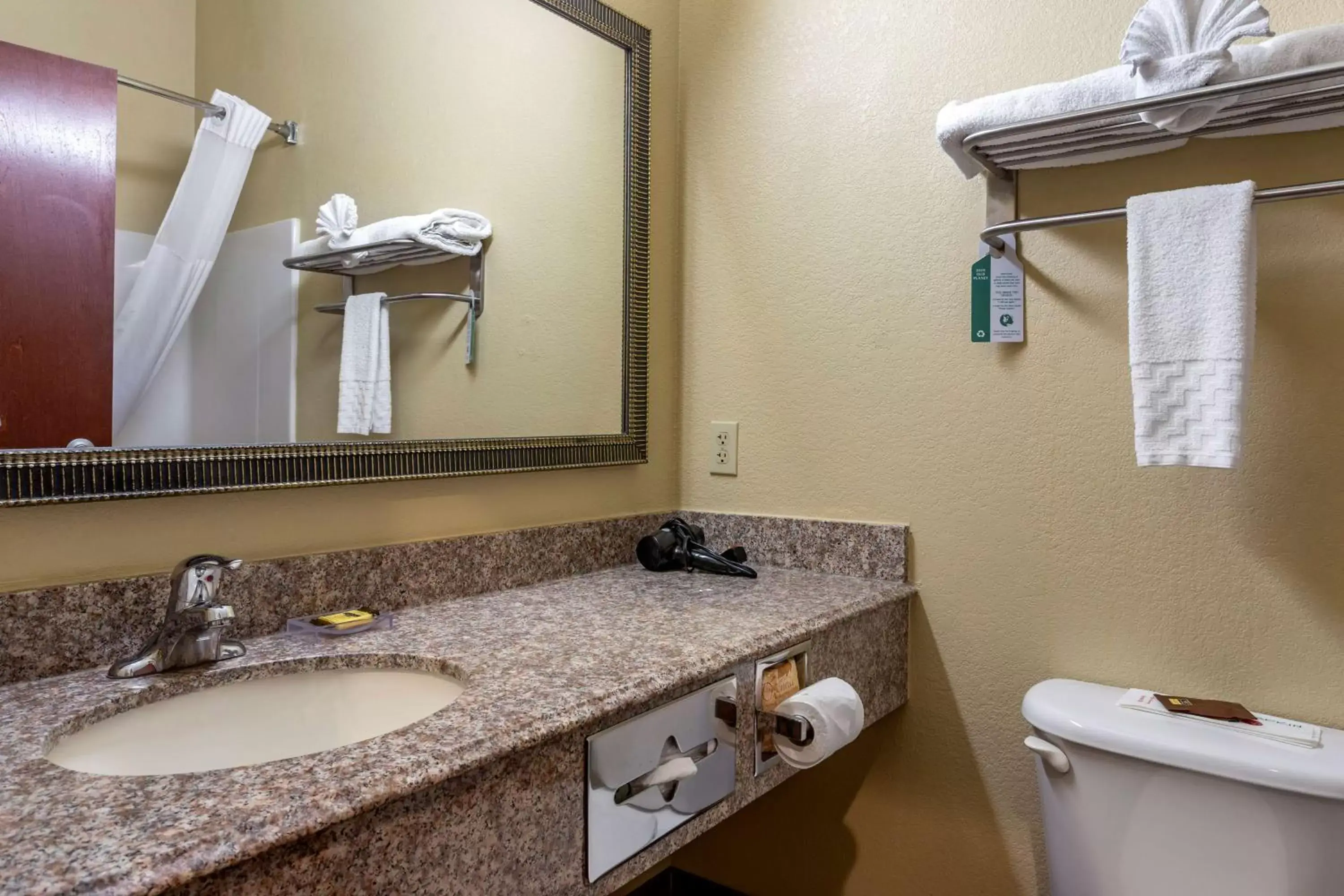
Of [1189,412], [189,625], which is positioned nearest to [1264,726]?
[1189,412]

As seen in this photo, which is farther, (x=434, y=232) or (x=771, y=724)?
(x=434, y=232)

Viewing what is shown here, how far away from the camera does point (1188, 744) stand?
108 centimetres

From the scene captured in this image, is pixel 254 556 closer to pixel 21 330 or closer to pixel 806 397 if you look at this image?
pixel 21 330

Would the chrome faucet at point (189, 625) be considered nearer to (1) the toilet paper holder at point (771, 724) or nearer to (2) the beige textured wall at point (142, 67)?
(2) the beige textured wall at point (142, 67)

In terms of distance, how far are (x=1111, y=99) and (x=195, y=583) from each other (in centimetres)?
126

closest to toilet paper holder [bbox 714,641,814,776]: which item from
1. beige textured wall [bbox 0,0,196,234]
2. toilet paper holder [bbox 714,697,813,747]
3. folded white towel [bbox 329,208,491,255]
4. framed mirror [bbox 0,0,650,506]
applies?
toilet paper holder [bbox 714,697,813,747]

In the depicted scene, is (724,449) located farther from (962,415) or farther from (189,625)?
(189,625)

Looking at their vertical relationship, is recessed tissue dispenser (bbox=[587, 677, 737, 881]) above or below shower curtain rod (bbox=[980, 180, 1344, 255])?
below

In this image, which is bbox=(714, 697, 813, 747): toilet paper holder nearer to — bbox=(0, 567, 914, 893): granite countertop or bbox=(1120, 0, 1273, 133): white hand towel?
bbox=(0, 567, 914, 893): granite countertop

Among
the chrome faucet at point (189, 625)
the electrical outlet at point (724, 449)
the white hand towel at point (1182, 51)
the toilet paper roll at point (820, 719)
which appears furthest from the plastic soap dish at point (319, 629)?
the white hand towel at point (1182, 51)

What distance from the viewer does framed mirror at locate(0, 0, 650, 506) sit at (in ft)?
3.07

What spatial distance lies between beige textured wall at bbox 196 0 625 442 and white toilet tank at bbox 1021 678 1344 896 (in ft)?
3.12

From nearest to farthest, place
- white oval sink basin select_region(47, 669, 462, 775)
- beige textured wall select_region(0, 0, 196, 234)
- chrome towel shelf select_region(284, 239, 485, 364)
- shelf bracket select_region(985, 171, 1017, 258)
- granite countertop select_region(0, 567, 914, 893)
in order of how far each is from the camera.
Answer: granite countertop select_region(0, 567, 914, 893), white oval sink basin select_region(47, 669, 462, 775), beige textured wall select_region(0, 0, 196, 234), chrome towel shelf select_region(284, 239, 485, 364), shelf bracket select_region(985, 171, 1017, 258)

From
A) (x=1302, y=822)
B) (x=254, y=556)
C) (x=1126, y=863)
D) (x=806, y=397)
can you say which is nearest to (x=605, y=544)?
(x=806, y=397)
